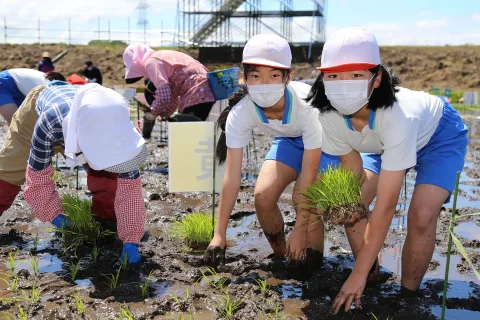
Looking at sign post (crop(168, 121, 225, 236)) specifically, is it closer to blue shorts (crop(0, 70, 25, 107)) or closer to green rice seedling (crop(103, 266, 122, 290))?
green rice seedling (crop(103, 266, 122, 290))

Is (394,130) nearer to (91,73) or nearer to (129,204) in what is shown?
(129,204)

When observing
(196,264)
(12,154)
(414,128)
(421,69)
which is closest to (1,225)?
(12,154)

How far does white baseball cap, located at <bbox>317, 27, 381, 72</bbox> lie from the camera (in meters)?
2.37

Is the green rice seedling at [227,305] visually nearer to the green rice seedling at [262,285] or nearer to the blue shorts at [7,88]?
the green rice seedling at [262,285]

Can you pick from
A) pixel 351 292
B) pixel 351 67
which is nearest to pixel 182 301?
pixel 351 292

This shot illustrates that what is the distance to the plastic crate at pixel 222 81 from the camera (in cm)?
589

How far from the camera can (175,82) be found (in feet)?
20.0

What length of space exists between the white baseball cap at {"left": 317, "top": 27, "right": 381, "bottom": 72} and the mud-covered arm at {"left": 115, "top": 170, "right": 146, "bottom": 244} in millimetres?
1350

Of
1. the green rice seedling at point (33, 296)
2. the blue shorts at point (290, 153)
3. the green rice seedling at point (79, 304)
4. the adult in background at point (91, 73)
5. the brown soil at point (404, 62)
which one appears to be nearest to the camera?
the green rice seedling at point (79, 304)

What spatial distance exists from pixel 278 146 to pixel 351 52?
1.19m

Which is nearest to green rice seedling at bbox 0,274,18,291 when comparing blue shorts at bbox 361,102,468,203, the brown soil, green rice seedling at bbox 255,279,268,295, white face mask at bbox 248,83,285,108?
green rice seedling at bbox 255,279,268,295

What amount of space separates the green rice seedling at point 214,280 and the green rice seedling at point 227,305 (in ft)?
0.35

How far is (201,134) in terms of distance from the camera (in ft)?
11.4

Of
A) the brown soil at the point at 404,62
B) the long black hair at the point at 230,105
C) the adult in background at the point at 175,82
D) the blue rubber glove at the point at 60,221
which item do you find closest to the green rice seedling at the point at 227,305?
the long black hair at the point at 230,105
